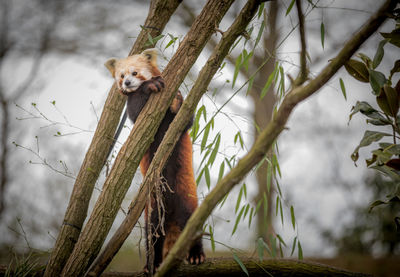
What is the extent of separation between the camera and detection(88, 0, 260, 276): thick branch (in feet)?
5.00

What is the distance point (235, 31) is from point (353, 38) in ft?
2.12

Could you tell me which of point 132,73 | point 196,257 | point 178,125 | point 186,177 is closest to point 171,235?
point 196,257

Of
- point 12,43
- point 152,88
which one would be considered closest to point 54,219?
point 12,43

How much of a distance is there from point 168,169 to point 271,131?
1.36m

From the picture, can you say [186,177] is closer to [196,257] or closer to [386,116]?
[196,257]

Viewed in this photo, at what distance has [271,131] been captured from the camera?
38.5 inches

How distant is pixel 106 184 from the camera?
5.75 feet

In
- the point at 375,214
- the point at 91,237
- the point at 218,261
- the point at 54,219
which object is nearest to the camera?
the point at 91,237

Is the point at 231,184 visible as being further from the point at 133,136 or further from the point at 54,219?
the point at 54,219

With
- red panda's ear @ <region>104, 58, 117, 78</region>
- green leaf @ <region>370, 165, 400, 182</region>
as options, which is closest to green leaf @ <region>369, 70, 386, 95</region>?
green leaf @ <region>370, 165, 400, 182</region>

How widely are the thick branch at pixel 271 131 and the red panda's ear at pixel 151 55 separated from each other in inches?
60.1

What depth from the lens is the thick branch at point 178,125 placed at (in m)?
1.52

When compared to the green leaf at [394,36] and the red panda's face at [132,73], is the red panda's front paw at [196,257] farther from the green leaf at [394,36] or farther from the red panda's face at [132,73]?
the green leaf at [394,36]

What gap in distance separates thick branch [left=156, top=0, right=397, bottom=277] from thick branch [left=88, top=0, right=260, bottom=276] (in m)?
0.60
